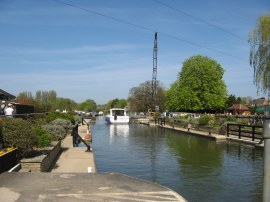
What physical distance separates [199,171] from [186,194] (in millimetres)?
4263

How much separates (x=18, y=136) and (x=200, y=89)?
212 feet

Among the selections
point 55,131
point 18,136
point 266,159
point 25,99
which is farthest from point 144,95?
point 266,159

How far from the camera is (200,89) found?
73.9m

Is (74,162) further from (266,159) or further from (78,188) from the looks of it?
(266,159)

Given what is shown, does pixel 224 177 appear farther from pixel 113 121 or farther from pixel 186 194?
pixel 113 121

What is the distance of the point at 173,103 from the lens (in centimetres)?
7756

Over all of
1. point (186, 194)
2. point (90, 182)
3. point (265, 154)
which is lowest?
point (186, 194)

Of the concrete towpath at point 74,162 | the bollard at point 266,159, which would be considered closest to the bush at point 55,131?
the concrete towpath at point 74,162

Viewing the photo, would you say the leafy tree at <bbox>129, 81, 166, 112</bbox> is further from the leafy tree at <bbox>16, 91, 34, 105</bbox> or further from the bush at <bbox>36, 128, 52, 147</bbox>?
the bush at <bbox>36, 128, 52, 147</bbox>

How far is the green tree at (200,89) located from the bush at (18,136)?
206ft

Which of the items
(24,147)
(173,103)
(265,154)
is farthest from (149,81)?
(265,154)

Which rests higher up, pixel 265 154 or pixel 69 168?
pixel 265 154

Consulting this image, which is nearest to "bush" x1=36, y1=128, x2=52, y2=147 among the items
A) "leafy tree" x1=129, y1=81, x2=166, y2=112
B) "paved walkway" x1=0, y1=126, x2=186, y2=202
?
"paved walkway" x1=0, y1=126, x2=186, y2=202

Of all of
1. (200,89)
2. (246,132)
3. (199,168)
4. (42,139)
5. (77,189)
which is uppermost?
(200,89)
